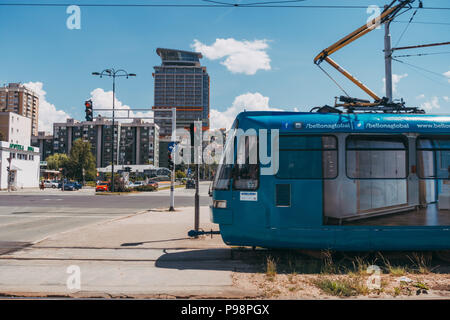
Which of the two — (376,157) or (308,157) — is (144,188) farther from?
(376,157)

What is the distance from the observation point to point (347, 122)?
7.07 m

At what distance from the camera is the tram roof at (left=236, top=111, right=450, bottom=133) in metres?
7.03

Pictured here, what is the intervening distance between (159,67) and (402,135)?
17618cm

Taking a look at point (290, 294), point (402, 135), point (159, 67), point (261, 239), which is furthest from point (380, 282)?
point (159, 67)

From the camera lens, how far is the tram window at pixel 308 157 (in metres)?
6.88

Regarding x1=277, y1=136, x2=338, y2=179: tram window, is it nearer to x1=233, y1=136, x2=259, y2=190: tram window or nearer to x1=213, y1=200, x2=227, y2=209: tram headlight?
x1=233, y1=136, x2=259, y2=190: tram window

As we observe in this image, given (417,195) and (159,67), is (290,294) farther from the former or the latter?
(159,67)

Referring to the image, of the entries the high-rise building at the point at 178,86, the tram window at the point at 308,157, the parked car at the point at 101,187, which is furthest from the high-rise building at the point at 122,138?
the tram window at the point at 308,157

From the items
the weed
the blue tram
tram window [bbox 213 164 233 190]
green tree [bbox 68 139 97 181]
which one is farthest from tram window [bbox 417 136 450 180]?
green tree [bbox 68 139 97 181]

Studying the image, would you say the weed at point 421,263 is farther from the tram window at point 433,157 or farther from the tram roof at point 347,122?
the tram roof at point 347,122

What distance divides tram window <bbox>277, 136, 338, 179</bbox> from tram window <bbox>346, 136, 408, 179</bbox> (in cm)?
35

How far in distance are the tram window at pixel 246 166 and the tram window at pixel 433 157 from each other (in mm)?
3462

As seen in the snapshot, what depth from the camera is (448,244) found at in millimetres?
6738
